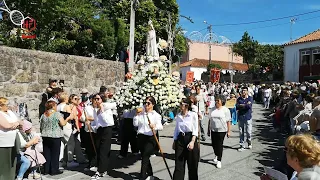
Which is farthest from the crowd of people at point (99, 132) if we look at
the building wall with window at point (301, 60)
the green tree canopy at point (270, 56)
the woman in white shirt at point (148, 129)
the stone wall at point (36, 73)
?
the green tree canopy at point (270, 56)

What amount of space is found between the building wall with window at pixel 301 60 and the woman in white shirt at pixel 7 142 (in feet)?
109

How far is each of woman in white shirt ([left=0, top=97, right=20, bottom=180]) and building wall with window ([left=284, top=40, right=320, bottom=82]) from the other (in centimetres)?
3322

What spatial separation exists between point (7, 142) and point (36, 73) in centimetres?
342

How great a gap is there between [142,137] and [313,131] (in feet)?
10.2

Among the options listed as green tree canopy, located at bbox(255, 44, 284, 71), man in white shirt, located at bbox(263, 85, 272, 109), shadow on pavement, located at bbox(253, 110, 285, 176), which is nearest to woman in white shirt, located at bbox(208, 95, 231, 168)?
shadow on pavement, located at bbox(253, 110, 285, 176)

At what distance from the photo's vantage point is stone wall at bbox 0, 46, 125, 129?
7.76 metres

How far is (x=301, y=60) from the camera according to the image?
3550cm

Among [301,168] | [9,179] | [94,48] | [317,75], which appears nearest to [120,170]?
[9,179]

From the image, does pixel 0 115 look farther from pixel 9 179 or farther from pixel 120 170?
pixel 120 170

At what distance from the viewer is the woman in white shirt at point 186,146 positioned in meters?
5.99

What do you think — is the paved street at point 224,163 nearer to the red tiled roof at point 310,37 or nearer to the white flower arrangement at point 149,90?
the white flower arrangement at point 149,90

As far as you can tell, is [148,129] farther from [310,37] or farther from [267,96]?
[310,37]

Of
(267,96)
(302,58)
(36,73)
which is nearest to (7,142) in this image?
(36,73)

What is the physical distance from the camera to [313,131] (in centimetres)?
587
